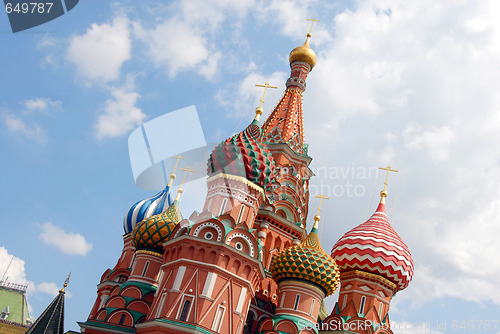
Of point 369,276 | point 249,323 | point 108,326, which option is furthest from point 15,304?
point 369,276

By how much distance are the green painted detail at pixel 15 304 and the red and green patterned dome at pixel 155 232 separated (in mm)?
17710

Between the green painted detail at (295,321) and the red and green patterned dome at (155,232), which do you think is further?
the red and green patterned dome at (155,232)

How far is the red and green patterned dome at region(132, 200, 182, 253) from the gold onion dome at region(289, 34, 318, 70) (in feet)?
38.0

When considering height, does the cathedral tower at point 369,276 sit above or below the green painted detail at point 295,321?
above

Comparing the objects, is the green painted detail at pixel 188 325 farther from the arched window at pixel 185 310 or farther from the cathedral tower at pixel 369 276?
the cathedral tower at pixel 369 276

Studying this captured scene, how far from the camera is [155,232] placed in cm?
2073

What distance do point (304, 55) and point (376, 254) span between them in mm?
11298

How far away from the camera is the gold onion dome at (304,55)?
27.9 m

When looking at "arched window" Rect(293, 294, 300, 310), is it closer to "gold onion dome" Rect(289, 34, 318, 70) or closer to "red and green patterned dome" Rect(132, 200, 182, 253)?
"red and green patterned dome" Rect(132, 200, 182, 253)

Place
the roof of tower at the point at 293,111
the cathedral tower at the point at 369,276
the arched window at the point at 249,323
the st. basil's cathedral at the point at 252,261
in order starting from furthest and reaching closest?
1. the roof of tower at the point at 293,111
2. the cathedral tower at the point at 369,276
3. the arched window at the point at 249,323
4. the st. basil's cathedral at the point at 252,261

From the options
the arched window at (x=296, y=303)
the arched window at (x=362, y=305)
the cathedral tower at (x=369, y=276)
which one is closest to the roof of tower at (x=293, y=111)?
the cathedral tower at (x=369, y=276)

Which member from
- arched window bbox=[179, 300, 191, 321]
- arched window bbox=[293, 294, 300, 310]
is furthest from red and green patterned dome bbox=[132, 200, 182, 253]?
arched window bbox=[293, 294, 300, 310]

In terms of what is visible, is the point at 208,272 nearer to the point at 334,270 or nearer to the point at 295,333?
the point at 295,333

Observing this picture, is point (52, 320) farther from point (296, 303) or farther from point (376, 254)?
point (376, 254)
